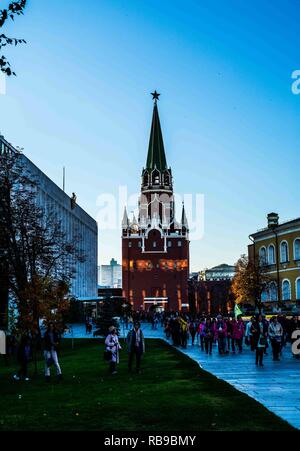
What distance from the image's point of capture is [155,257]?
10750cm

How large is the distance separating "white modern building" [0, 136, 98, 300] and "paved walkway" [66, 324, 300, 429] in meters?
37.1

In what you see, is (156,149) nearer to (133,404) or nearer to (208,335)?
(208,335)

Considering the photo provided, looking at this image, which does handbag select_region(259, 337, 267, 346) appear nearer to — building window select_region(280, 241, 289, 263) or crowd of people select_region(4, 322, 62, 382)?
crowd of people select_region(4, 322, 62, 382)

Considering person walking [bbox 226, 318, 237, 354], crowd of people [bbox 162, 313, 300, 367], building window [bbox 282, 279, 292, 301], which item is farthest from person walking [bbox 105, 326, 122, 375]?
building window [bbox 282, 279, 292, 301]

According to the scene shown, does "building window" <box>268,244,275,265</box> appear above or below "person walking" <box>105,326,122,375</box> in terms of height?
above

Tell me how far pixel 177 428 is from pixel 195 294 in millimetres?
122844

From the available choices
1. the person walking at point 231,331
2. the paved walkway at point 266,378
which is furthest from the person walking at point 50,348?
the person walking at point 231,331

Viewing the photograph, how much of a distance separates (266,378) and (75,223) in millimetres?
77309

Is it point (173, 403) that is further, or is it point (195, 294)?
point (195, 294)

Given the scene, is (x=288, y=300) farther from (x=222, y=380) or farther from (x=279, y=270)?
(x=222, y=380)

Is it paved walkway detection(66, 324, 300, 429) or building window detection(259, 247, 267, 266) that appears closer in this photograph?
paved walkway detection(66, 324, 300, 429)

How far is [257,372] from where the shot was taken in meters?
17.7

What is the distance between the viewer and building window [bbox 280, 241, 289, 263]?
5419 cm
